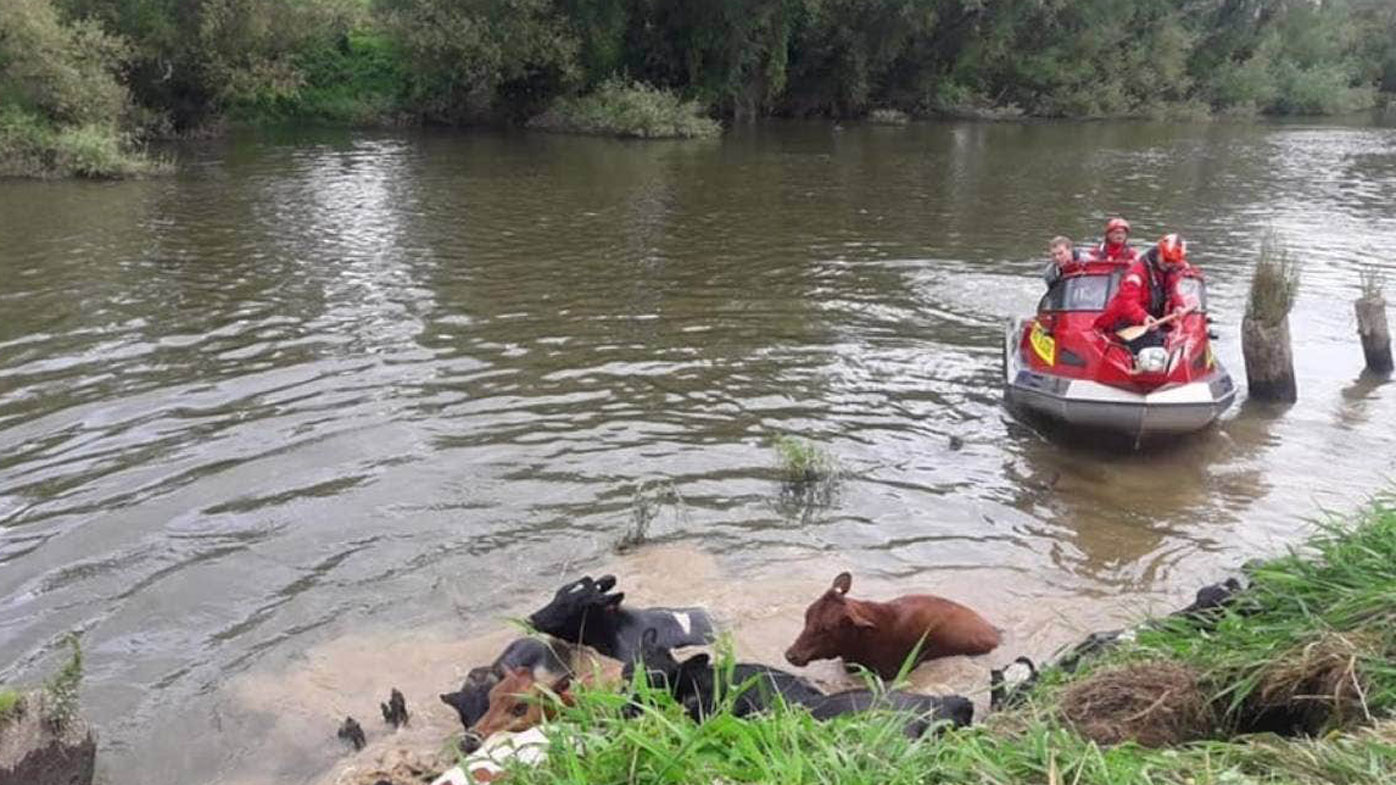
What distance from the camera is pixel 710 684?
421cm

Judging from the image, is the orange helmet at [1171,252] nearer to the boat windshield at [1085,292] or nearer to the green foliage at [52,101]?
the boat windshield at [1085,292]

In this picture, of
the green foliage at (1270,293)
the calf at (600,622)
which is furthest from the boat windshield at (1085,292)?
the calf at (600,622)

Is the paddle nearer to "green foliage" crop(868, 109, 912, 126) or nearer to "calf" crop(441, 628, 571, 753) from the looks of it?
"calf" crop(441, 628, 571, 753)

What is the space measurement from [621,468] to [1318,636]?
5.87 m

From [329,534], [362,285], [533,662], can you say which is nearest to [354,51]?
[362,285]

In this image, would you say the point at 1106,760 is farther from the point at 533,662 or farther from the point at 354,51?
the point at 354,51

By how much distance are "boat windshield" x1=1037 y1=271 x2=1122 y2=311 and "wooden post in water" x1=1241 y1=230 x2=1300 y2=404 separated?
1709mm

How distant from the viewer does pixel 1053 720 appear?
3.64 m

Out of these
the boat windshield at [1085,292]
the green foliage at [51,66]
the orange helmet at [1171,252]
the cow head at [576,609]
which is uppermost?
the green foliage at [51,66]

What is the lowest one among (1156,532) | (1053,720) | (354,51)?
(1156,532)

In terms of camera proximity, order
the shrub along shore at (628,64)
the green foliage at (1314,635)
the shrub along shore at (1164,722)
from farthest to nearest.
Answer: the shrub along shore at (628,64) → the green foliage at (1314,635) → the shrub along shore at (1164,722)

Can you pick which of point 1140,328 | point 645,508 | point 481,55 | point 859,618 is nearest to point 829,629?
point 859,618

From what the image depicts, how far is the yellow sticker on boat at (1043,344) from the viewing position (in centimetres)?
1007

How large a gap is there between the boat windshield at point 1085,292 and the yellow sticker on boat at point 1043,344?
28 cm
